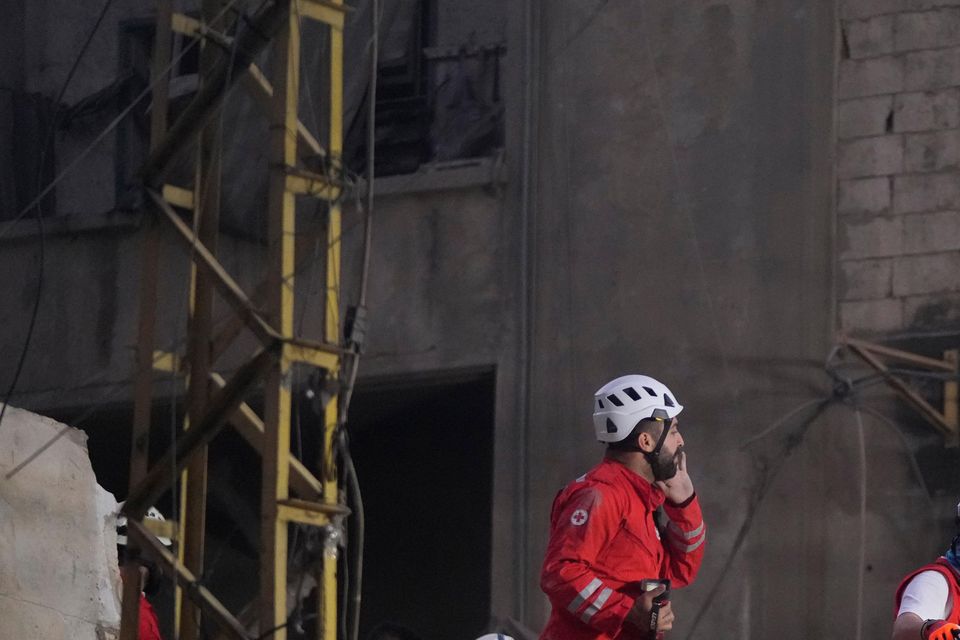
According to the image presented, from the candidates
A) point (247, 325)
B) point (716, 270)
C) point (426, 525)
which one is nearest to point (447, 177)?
point (716, 270)

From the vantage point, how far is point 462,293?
51.8ft

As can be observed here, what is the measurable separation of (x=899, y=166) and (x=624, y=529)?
268 inches

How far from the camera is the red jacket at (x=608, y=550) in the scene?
8117 mm

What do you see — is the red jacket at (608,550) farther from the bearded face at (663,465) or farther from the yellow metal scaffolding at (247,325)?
the yellow metal scaffolding at (247,325)

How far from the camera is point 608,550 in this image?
8.34 meters

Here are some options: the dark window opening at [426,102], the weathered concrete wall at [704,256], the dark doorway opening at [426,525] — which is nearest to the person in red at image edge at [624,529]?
the weathered concrete wall at [704,256]

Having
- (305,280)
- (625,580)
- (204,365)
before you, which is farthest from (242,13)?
(305,280)

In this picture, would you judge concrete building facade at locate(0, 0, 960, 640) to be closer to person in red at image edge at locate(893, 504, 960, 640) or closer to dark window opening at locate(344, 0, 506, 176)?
dark window opening at locate(344, 0, 506, 176)

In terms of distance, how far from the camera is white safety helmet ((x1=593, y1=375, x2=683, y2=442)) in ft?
28.6

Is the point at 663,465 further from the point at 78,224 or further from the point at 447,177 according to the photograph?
the point at 78,224

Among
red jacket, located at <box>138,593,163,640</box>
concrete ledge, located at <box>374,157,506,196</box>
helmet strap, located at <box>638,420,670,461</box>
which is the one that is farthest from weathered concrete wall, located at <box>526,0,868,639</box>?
helmet strap, located at <box>638,420,670,461</box>

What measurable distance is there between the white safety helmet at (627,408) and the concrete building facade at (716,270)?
570 cm

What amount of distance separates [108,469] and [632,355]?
5921 mm

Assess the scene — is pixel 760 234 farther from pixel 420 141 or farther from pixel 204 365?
pixel 204 365
